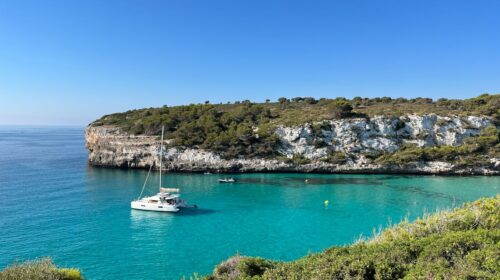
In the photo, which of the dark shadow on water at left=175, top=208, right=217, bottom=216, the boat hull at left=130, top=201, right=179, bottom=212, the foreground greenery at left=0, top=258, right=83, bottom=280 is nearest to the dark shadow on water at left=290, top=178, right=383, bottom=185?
the dark shadow on water at left=175, top=208, right=217, bottom=216

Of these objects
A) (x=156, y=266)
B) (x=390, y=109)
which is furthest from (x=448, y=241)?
(x=390, y=109)

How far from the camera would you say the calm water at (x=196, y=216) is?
23922 millimetres

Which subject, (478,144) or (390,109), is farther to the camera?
(390,109)

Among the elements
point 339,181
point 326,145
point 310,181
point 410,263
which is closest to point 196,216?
point 310,181

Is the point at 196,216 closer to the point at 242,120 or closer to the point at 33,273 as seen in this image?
the point at 33,273

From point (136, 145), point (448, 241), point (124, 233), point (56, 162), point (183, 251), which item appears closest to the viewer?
point (448, 241)

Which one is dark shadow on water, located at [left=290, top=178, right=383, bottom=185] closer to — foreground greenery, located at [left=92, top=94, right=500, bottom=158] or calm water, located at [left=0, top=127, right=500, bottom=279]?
calm water, located at [left=0, top=127, right=500, bottom=279]

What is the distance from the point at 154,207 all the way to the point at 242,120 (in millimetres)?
42177

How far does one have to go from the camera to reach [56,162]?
69.6m

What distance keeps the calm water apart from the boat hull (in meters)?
0.71

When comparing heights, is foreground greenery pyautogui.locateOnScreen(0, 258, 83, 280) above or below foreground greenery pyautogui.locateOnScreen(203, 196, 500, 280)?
below

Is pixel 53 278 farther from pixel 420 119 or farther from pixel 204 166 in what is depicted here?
pixel 420 119

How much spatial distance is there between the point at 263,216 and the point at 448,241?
25.7 m

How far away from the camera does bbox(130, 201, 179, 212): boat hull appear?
117 feet
